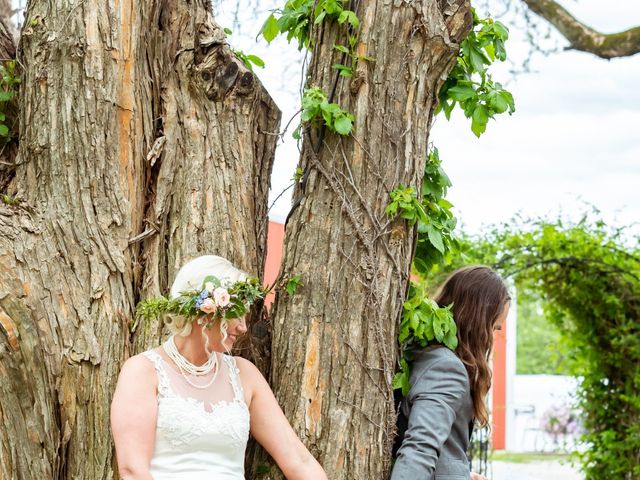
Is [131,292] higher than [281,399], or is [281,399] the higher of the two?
[131,292]

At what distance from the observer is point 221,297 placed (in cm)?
313

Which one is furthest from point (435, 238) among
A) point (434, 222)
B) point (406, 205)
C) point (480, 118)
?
point (480, 118)

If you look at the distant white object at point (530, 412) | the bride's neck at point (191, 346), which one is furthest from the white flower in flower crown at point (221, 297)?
the distant white object at point (530, 412)

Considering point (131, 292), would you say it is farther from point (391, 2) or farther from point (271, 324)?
point (391, 2)

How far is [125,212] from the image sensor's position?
11.9ft

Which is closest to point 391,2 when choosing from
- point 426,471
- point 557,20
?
point 426,471

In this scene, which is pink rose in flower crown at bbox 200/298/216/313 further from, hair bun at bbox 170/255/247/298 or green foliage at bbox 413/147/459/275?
green foliage at bbox 413/147/459/275

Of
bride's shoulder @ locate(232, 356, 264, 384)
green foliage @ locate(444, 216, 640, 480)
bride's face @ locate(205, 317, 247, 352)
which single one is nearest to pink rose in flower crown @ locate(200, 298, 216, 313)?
bride's face @ locate(205, 317, 247, 352)

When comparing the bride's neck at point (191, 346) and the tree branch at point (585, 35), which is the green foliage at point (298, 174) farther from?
the tree branch at point (585, 35)

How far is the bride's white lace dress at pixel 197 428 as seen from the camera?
319cm

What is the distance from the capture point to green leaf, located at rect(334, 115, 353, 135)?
3.40 m

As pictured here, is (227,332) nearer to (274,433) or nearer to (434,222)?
(274,433)

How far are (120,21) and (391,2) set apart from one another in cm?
108

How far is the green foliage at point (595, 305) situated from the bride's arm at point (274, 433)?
4.72 meters
